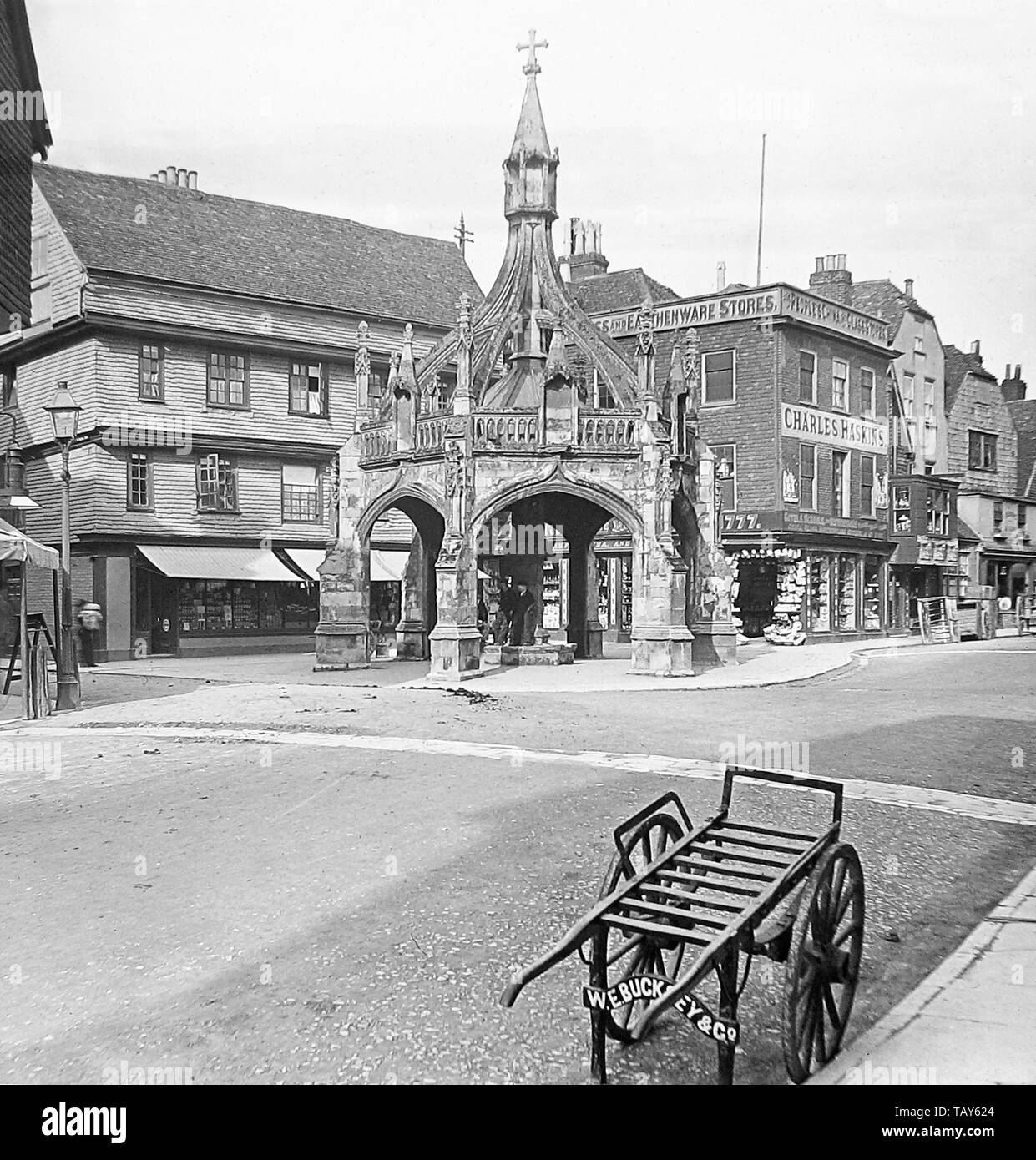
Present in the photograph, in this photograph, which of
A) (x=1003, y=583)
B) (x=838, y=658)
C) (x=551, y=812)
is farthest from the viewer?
(x=1003, y=583)

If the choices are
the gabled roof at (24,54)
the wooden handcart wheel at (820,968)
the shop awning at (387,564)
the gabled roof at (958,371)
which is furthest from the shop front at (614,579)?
the wooden handcart wheel at (820,968)

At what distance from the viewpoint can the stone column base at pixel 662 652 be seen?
23.5 metres

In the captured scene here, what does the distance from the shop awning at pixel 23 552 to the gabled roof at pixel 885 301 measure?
38.0m

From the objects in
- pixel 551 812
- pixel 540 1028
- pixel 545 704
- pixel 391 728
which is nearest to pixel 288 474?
pixel 545 704

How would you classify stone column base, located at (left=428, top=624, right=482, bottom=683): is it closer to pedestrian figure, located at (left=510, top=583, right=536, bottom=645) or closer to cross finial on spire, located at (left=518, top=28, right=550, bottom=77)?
pedestrian figure, located at (left=510, top=583, right=536, bottom=645)

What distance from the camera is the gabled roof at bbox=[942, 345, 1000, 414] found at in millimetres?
53844

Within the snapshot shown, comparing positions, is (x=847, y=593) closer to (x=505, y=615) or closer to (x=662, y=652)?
(x=505, y=615)

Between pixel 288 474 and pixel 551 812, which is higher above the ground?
pixel 288 474

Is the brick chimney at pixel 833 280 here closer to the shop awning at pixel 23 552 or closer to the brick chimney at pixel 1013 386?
the brick chimney at pixel 1013 386

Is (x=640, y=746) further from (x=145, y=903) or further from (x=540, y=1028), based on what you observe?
(x=540, y=1028)

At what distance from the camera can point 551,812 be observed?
949 centimetres

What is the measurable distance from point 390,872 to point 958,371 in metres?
53.1

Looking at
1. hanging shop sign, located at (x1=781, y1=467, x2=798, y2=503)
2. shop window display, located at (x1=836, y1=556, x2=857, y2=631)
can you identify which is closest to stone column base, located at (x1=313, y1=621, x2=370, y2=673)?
hanging shop sign, located at (x1=781, y1=467, x2=798, y2=503)
